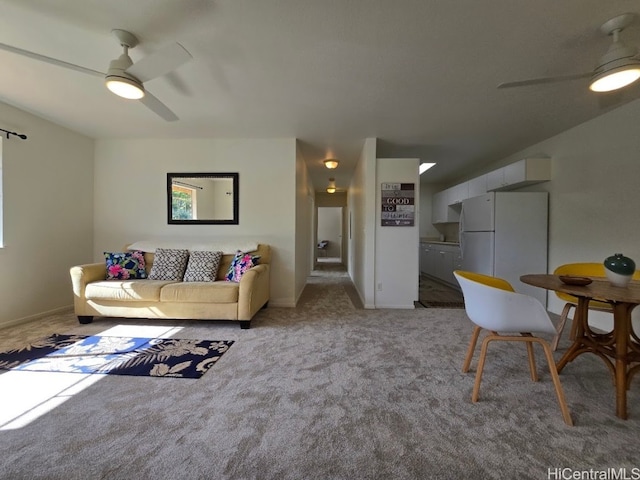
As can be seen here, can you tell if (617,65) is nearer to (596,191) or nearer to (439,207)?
(596,191)

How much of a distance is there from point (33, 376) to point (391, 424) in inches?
95.0

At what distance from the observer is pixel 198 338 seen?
2.58 metres

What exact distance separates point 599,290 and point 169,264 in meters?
3.91

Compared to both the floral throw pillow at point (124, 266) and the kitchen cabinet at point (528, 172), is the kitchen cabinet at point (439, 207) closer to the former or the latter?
the kitchen cabinet at point (528, 172)

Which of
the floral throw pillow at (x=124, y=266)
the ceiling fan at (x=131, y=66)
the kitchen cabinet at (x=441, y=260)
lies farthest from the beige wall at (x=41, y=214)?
the kitchen cabinet at (x=441, y=260)

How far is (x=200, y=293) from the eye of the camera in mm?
2836

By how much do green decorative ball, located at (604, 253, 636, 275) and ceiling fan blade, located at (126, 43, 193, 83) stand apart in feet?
9.80

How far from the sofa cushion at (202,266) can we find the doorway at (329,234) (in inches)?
273

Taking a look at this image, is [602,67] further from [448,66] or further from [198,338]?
[198,338]

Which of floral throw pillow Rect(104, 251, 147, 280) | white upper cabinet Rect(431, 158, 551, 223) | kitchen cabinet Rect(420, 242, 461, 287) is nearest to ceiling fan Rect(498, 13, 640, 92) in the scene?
white upper cabinet Rect(431, 158, 551, 223)

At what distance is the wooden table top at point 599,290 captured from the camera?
142 cm

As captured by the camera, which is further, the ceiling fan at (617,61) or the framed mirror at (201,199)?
the framed mirror at (201,199)

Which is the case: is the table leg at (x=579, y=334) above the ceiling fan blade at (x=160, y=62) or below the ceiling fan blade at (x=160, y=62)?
below

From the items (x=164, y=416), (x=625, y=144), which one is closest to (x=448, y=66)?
(x=625, y=144)
